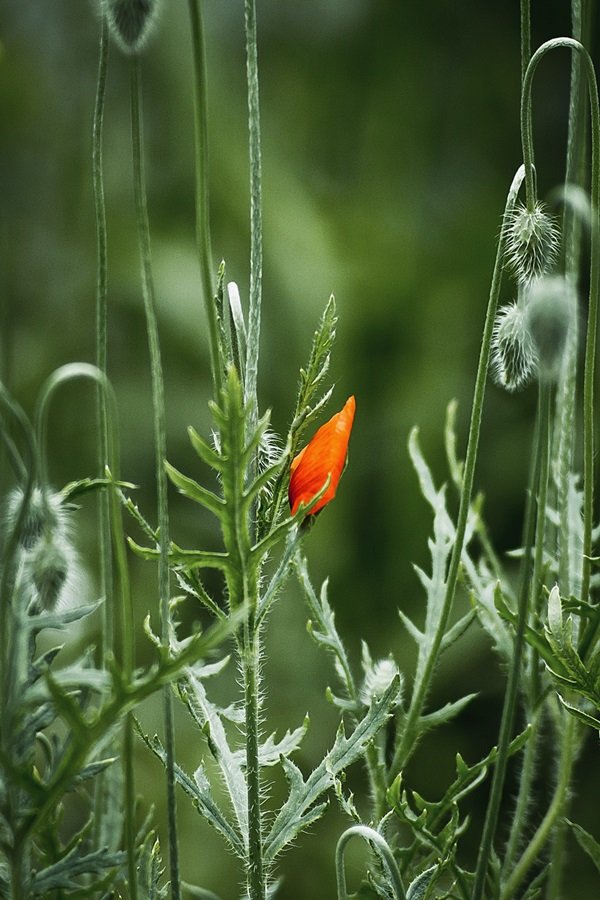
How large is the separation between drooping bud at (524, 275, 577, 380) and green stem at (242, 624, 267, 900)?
0.36 feet

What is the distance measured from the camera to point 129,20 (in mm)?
281

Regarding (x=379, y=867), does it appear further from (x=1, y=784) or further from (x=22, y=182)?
(x=22, y=182)

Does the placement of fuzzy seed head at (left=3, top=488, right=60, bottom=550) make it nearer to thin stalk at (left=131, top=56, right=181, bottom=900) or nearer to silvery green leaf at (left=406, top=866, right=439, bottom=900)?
thin stalk at (left=131, top=56, right=181, bottom=900)

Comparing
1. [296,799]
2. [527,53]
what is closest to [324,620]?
[296,799]

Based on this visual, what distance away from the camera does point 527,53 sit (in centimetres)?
36

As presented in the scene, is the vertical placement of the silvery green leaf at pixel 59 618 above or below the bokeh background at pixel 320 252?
below

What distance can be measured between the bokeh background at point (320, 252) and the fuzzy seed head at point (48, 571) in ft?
2.09

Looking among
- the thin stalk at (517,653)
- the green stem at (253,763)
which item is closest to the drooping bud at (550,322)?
the thin stalk at (517,653)

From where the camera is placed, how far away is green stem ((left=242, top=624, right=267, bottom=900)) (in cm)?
31

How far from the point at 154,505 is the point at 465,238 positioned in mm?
397

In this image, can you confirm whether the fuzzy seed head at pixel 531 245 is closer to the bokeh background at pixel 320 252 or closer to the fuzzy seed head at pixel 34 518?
the fuzzy seed head at pixel 34 518

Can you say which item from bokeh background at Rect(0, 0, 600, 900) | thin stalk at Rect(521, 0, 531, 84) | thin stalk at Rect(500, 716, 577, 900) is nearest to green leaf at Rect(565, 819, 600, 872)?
thin stalk at Rect(500, 716, 577, 900)

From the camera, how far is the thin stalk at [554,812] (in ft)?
1.23

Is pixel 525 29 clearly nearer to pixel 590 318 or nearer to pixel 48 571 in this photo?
pixel 590 318
